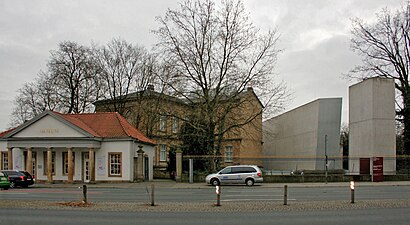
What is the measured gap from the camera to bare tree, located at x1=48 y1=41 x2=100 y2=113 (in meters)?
54.8

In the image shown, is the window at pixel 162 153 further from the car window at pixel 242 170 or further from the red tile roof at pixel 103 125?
the car window at pixel 242 170

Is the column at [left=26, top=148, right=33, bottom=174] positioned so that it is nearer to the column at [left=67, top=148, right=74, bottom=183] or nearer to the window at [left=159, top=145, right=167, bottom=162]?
the column at [left=67, top=148, right=74, bottom=183]

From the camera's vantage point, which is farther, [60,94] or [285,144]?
[285,144]

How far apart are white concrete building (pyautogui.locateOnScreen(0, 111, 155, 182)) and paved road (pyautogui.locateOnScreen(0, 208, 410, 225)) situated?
2332cm

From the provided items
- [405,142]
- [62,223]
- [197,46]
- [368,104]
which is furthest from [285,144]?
[62,223]

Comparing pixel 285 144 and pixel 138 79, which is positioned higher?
pixel 138 79

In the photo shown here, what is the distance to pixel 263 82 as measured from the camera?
41.7 metres

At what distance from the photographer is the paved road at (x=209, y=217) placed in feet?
46.1

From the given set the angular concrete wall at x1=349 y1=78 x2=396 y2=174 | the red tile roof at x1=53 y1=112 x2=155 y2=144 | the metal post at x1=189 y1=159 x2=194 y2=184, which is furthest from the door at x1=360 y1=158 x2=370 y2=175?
the red tile roof at x1=53 y1=112 x2=155 y2=144

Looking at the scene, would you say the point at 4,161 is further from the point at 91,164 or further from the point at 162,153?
the point at 162,153

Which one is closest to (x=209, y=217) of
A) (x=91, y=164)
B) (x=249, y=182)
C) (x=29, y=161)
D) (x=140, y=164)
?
(x=249, y=182)

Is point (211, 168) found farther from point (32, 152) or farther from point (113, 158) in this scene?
point (32, 152)

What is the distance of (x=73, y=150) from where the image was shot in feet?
136

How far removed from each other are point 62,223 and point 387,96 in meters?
34.9
